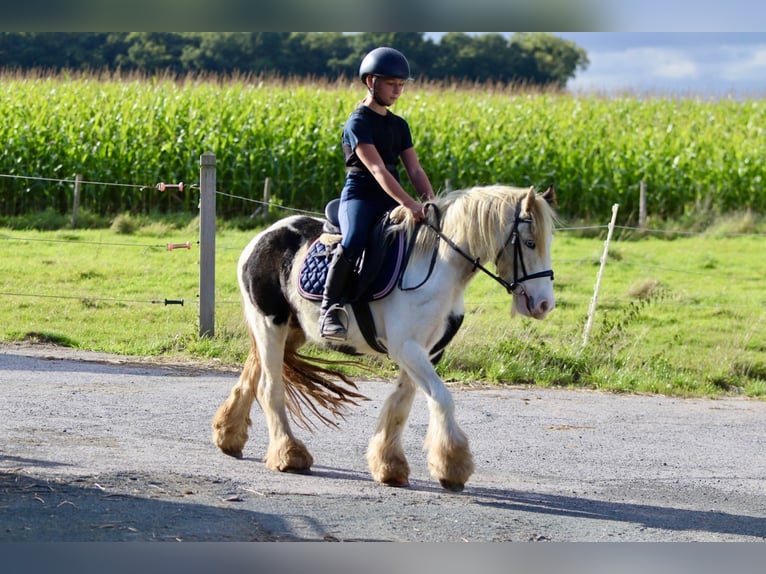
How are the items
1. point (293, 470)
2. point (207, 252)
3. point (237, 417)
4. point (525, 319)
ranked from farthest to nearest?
point (525, 319), point (207, 252), point (237, 417), point (293, 470)

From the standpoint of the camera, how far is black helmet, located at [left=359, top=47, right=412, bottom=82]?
21.8 feet

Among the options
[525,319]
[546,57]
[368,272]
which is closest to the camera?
[368,272]

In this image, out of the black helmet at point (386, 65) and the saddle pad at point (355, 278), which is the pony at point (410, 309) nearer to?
the saddle pad at point (355, 278)

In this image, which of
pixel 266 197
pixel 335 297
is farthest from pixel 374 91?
pixel 266 197

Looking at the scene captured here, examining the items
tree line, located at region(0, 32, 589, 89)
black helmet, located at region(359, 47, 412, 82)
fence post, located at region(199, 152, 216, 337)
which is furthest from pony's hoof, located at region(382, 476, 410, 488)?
tree line, located at region(0, 32, 589, 89)

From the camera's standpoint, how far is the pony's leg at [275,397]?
7.37m

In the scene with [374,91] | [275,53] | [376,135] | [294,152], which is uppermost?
[275,53]

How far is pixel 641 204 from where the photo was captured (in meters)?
22.5

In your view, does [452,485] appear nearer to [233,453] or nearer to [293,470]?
[293,470]

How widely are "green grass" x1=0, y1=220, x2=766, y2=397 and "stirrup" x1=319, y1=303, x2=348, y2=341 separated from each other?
4.54 m

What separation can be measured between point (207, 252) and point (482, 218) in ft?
21.2

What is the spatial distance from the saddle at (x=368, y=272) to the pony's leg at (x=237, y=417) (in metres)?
0.95

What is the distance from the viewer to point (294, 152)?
22.8 metres

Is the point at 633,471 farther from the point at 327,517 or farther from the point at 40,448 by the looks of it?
the point at 40,448
